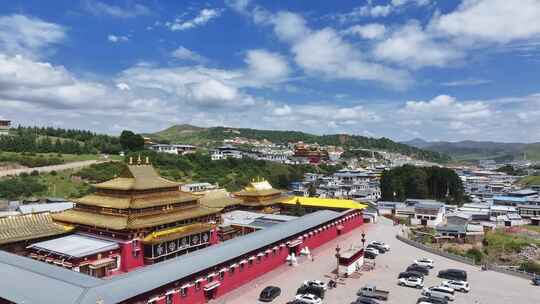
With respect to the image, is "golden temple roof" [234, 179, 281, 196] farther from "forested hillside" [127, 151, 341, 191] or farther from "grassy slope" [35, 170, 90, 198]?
"grassy slope" [35, 170, 90, 198]

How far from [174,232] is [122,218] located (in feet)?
16.5

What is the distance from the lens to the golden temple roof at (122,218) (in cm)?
3469

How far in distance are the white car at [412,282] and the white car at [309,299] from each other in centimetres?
941

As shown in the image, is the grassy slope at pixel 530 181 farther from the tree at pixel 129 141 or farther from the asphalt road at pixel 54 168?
the asphalt road at pixel 54 168

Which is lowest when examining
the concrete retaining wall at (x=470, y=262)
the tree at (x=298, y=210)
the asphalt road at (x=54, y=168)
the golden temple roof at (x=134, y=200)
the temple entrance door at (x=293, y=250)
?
the concrete retaining wall at (x=470, y=262)

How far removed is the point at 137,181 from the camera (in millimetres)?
37781

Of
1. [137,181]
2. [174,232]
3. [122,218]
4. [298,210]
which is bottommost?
[298,210]

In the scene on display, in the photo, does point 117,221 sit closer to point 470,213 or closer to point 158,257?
point 158,257

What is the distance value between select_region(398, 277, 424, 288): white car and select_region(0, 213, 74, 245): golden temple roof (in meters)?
30.5

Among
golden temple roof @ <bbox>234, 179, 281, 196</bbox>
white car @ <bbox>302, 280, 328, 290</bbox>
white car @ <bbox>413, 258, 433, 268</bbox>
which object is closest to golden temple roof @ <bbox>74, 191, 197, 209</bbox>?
white car @ <bbox>302, 280, 328, 290</bbox>

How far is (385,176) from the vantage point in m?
98.0

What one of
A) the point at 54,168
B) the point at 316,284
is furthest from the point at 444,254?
the point at 54,168

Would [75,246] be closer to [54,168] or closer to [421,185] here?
[54,168]

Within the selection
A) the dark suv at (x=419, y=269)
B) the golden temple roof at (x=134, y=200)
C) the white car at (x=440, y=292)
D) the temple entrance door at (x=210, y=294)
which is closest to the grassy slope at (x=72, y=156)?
the golden temple roof at (x=134, y=200)
